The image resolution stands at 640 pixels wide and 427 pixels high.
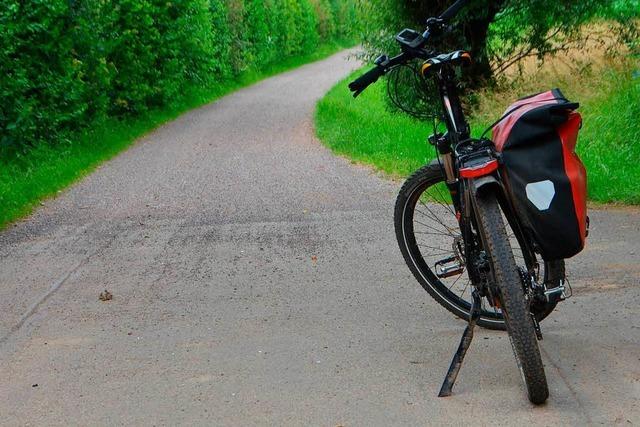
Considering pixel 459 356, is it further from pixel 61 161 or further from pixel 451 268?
pixel 61 161

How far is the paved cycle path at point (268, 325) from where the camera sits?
Result: 356 centimetres

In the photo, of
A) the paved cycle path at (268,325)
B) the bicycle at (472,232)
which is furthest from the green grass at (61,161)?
the bicycle at (472,232)

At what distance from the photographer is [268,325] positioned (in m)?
4.63

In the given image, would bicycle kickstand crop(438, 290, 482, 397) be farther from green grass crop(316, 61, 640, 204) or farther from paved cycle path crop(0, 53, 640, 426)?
green grass crop(316, 61, 640, 204)

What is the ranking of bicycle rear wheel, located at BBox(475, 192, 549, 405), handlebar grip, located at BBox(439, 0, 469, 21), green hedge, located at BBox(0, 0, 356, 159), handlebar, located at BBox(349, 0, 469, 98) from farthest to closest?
green hedge, located at BBox(0, 0, 356, 159) → handlebar, located at BBox(349, 0, 469, 98) → handlebar grip, located at BBox(439, 0, 469, 21) → bicycle rear wheel, located at BBox(475, 192, 549, 405)

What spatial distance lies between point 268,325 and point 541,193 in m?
1.84

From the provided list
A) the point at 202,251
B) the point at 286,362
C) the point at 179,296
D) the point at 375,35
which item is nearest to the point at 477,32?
the point at 375,35

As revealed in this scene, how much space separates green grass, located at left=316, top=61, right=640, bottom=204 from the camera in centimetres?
808

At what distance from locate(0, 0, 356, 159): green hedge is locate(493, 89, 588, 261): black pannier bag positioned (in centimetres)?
907

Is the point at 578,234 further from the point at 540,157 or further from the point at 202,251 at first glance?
the point at 202,251


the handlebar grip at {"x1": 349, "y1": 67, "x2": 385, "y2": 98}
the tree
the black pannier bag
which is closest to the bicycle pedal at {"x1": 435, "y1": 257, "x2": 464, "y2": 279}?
the black pannier bag

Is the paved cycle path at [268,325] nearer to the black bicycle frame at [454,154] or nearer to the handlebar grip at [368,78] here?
the black bicycle frame at [454,154]

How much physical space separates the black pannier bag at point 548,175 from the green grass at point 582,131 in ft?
13.0

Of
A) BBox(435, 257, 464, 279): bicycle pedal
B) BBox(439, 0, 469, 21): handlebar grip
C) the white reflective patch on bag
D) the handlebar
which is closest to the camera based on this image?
the white reflective patch on bag
